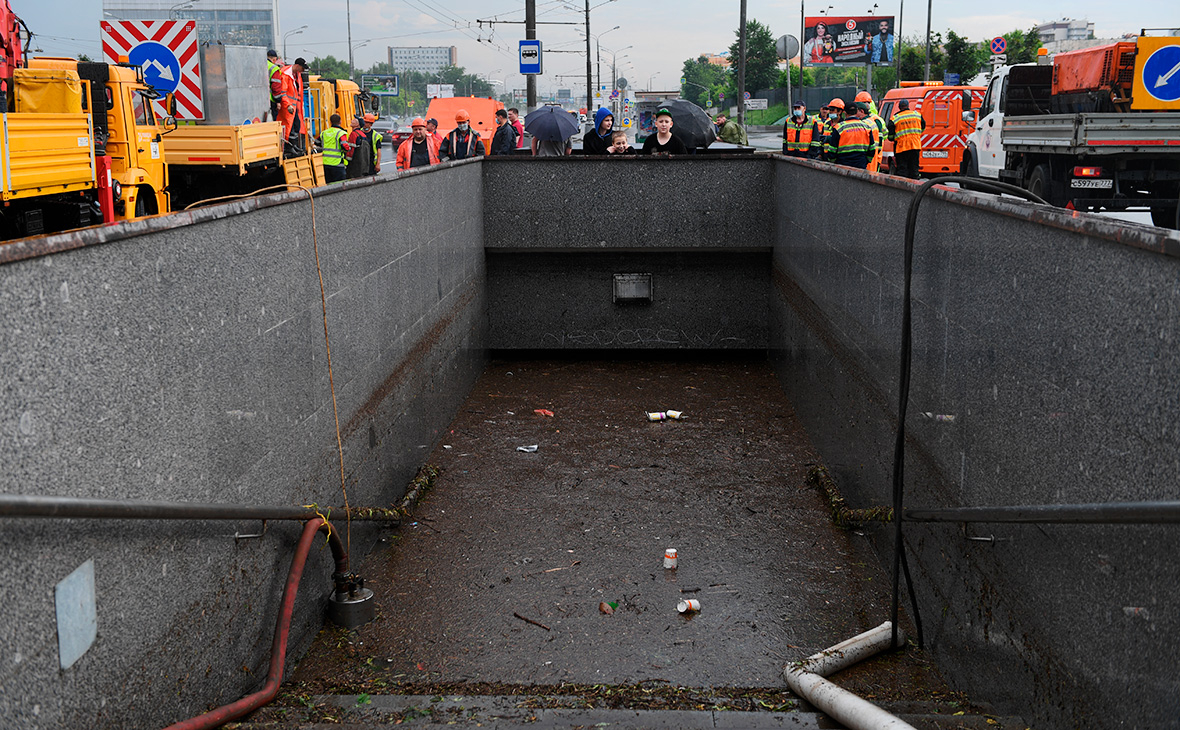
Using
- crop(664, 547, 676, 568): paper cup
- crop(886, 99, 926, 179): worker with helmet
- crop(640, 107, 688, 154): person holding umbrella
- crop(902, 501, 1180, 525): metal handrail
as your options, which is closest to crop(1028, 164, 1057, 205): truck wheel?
crop(886, 99, 926, 179): worker with helmet

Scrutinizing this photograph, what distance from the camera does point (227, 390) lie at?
14.4 ft

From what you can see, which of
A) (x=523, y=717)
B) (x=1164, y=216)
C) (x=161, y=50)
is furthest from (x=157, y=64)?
(x=1164, y=216)

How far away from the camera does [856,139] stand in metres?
14.7

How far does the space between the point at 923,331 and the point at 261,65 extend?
1353 centimetres

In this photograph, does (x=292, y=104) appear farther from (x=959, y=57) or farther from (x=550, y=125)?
(x=959, y=57)

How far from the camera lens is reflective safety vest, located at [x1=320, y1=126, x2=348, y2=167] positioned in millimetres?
17516

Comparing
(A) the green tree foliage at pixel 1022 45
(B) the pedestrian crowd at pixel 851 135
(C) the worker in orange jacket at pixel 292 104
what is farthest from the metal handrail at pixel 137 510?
(A) the green tree foliage at pixel 1022 45

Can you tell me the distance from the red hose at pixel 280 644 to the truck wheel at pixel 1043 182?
15000mm

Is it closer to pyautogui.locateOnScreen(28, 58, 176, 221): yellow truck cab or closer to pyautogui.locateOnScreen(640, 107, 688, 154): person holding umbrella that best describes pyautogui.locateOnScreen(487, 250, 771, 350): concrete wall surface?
pyautogui.locateOnScreen(640, 107, 688, 154): person holding umbrella

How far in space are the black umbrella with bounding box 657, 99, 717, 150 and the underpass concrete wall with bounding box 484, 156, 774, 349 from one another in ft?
12.5

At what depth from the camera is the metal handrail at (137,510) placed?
8.36 feet

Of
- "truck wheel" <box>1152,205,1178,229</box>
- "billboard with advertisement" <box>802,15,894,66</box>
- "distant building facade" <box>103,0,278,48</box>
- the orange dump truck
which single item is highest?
"distant building facade" <box>103,0,278,48</box>

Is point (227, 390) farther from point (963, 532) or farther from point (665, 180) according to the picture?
point (665, 180)

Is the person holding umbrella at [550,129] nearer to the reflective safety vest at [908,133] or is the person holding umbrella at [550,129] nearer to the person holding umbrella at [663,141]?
the person holding umbrella at [663,141]
